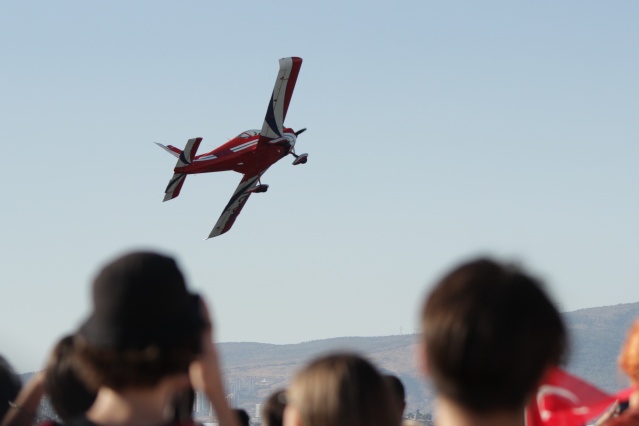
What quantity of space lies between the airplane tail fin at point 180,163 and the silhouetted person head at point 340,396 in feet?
138

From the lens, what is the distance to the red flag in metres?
4.70

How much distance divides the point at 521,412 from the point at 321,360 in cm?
122

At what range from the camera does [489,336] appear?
3334 mm

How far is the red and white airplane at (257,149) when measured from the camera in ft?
153

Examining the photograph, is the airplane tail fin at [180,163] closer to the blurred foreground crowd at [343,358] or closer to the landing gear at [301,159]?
the landing gear at [301,159]

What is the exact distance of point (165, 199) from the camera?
49.1 meters

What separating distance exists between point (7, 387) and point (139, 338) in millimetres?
2554

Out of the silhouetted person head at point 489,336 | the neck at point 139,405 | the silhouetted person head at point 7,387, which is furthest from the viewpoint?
the silhouetted person head at point 7,387

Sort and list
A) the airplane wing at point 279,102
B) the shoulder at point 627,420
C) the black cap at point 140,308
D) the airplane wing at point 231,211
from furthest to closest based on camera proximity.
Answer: the airplane wing at point 231,211 < the airplane wing at point 279,102 < the shoulder at point 627,420 < the black cap at point 140,308

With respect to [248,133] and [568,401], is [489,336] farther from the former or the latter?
[248,133]

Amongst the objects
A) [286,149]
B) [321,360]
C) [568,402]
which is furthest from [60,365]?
[286,149]

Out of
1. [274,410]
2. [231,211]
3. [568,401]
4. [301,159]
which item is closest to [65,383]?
[274,410]

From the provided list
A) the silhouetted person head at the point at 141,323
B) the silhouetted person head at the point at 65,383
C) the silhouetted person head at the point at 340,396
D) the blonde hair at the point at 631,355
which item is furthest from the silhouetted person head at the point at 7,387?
the blonde hair at the point at 631,355

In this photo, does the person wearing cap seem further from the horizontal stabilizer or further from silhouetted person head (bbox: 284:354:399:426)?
the horizontal stabilizer
